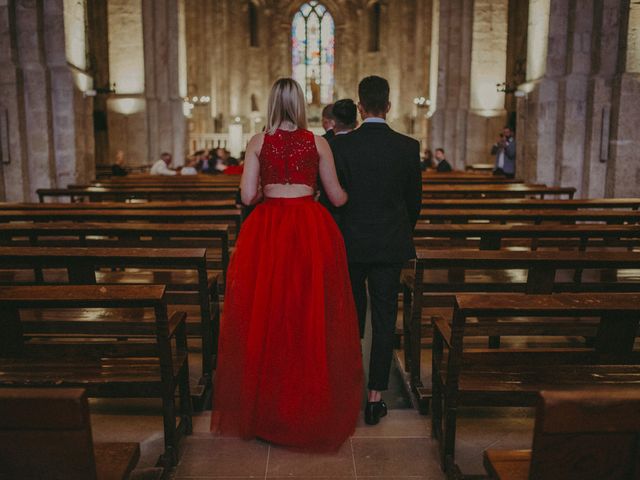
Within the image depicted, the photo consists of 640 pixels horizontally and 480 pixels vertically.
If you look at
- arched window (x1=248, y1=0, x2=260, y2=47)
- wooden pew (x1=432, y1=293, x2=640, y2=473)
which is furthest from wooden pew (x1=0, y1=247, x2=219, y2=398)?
arched window (x1=248, y1=0, x2=260, y2=47)

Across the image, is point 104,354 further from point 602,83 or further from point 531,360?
point 602,83

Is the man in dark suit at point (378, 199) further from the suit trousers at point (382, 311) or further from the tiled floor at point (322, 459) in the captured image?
the tiled floor at point (322, 459)

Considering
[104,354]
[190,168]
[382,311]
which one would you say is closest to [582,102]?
[190,168]

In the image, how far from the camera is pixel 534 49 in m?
11.4

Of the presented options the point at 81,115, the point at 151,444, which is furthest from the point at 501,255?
the point at 81,115

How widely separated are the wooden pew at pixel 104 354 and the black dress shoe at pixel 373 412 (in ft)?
2.91

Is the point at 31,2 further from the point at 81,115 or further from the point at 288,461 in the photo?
the point at 288,461

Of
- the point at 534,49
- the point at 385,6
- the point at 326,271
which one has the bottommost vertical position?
the point at 326,271

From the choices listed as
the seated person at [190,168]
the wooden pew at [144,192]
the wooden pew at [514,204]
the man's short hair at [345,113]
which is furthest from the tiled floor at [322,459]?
the seated person at [190,168]

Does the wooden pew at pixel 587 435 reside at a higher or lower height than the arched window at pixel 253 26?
lower

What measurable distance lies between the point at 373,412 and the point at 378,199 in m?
1.08

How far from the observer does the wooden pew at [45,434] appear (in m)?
1.40

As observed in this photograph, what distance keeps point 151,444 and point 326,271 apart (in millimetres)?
1171

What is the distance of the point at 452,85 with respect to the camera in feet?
56.0
